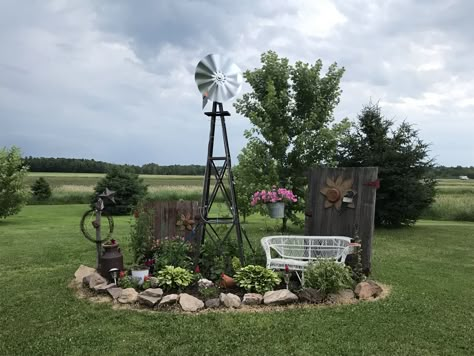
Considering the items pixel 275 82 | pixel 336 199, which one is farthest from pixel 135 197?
pixel 336 199

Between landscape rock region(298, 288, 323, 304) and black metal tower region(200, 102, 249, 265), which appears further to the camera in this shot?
black metal tower region(200, 102, 249, 265)

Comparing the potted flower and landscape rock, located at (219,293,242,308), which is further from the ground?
the potted flower

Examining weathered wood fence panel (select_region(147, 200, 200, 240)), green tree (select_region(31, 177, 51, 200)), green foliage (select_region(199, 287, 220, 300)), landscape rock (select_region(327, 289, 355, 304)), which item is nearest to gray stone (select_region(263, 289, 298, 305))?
landscape rock (select_region(327, 289, 355, 304))

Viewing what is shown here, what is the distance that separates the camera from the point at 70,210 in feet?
69.1

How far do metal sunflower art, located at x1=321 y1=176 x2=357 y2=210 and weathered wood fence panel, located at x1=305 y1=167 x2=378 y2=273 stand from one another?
1.2 inches

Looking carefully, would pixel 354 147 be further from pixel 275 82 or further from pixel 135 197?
pixel 135 197

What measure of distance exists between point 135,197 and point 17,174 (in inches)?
233

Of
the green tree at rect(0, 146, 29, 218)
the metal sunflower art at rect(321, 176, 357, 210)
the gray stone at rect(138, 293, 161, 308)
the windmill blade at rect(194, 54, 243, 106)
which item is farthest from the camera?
the green tree at rect(0, 146, 29, 218)

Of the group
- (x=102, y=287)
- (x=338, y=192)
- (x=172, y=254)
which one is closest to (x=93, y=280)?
(x=102, y=287)

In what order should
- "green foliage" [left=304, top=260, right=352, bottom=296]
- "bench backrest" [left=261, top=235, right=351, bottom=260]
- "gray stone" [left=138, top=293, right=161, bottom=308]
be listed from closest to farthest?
"gray stone" [left=138, top=293, right=161, bottom=308], "green foliage" [left=304, top=260, right=352, bottom=296], "bench backrest" [left=261, top=235, right=351, bottom=260]

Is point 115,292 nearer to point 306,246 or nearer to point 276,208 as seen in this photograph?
point 276,208

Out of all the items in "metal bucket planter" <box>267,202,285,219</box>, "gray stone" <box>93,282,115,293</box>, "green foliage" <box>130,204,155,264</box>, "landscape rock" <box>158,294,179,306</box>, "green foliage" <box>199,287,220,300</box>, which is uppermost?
"metal bucket planter" <box>267,202,285,219</box>

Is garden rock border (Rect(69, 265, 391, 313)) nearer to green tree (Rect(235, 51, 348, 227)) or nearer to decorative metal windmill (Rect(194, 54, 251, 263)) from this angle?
decorative metal windmill (Rect(194, 54, 251, 263))

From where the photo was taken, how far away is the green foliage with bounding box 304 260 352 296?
5.27 m
